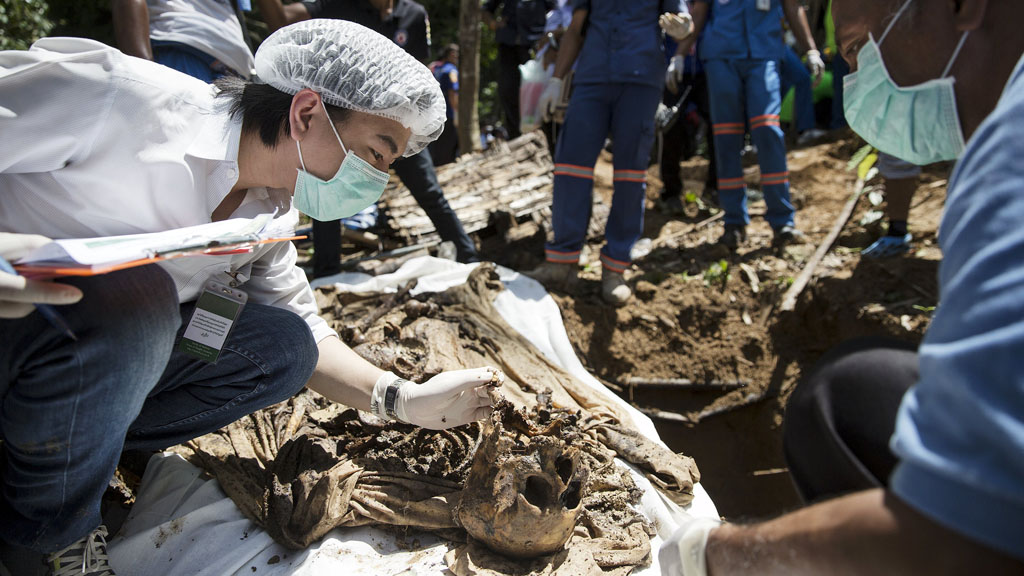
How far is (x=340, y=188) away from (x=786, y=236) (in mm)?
3286

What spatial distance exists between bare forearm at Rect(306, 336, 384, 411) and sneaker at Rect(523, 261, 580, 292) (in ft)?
6.42

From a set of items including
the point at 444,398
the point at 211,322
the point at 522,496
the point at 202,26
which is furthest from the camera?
the point at 202,26

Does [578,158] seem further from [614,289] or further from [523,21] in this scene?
[523,21]

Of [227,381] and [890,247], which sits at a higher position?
[227,381]

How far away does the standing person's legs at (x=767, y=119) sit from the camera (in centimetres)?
394

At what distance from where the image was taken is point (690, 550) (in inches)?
43.1

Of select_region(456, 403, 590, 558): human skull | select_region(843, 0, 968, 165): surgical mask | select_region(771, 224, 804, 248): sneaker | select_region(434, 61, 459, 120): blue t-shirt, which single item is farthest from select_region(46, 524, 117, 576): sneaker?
select_region(434, 61, 459, 120): blue t-shirt

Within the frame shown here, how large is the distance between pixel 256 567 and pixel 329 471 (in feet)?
0.96

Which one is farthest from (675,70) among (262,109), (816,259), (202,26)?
(262,109)

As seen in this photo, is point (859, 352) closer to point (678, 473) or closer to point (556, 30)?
point (678, 473)

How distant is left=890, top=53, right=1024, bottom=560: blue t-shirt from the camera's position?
0.65 metres

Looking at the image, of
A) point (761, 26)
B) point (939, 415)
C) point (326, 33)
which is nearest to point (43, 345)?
point (326, 33)

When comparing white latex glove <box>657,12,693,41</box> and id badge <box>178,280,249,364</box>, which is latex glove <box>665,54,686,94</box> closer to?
white latex glove <box>657,12,693,41</box>

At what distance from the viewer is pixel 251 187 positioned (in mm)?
1762
